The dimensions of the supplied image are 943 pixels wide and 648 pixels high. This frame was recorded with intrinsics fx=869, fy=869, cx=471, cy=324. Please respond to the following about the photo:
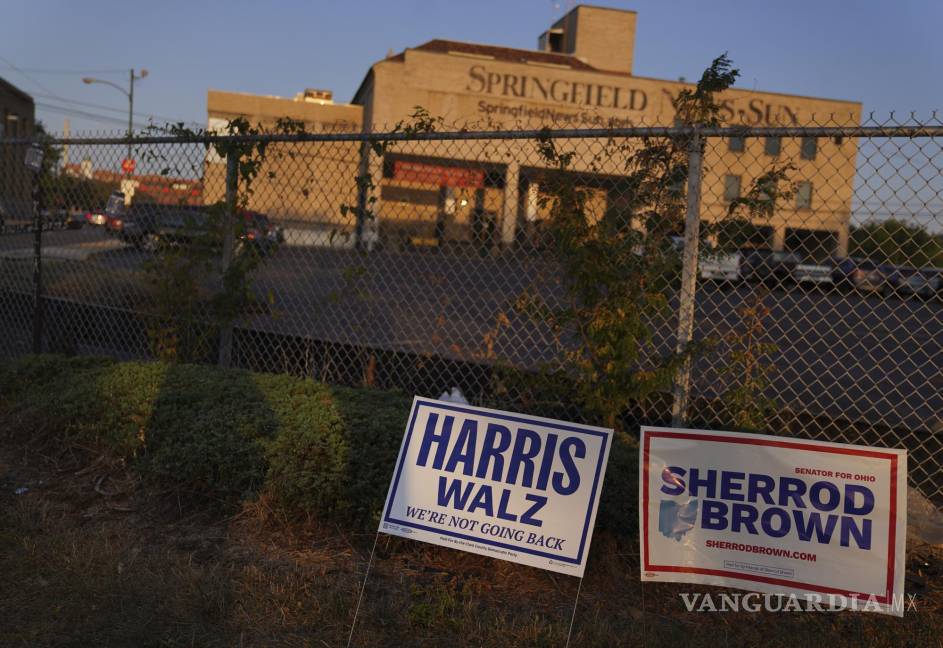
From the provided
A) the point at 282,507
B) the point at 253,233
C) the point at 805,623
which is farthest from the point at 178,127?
the point at 805,623

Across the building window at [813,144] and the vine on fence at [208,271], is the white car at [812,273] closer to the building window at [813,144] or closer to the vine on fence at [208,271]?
the building window at [813,144]

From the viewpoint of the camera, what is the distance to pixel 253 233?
6156 mm

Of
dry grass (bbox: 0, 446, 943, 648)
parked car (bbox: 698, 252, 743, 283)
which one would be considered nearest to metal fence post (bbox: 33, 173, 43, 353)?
dry grass (bbox: 0, 446, 943, 648)

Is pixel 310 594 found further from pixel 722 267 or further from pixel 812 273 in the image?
pixel 812 273

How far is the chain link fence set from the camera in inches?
168

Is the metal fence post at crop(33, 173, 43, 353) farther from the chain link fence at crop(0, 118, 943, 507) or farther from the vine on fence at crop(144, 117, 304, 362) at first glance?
the vine on fence at crop(144, 117, 304, 362)

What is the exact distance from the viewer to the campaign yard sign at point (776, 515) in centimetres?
308

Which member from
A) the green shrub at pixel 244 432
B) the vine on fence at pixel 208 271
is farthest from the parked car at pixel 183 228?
the green shrub at pixel 244 432

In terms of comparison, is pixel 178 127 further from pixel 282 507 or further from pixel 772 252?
pixel 772 252

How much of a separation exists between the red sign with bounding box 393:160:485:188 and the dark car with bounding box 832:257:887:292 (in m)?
2.13

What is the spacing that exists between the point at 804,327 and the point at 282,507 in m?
8.66

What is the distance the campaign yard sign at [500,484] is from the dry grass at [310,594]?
325mm

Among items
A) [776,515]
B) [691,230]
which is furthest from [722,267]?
[776,515]

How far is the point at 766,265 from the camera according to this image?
15.1ft
